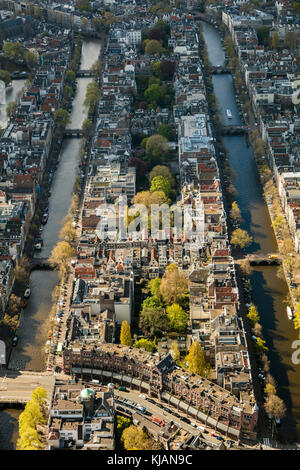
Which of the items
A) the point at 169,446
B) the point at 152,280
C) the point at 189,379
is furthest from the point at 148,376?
the point at 152,280

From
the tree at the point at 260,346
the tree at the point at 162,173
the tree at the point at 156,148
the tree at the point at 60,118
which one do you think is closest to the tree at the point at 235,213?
the tree at the point at 162,173

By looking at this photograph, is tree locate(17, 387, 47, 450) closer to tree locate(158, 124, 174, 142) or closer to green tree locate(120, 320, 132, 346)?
green tree locate(120, 320, 132, 346)

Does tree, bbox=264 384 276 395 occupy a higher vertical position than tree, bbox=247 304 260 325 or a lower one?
lower

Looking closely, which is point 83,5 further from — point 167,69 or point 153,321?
point 153,321

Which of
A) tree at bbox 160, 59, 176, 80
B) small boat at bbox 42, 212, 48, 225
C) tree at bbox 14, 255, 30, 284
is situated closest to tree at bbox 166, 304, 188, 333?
tree at bbox 14, 255, 30, 284

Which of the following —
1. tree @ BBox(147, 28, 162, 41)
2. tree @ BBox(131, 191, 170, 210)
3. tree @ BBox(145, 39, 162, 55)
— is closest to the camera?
tree @ BBox(131, 191, 170, 210)

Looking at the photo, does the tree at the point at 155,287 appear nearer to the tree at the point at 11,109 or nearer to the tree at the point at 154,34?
the tree at the point at 11,109

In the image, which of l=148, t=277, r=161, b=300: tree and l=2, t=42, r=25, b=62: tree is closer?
l=148, t=277, r=161, b=300: tree

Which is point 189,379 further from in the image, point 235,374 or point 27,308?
point 27,308
